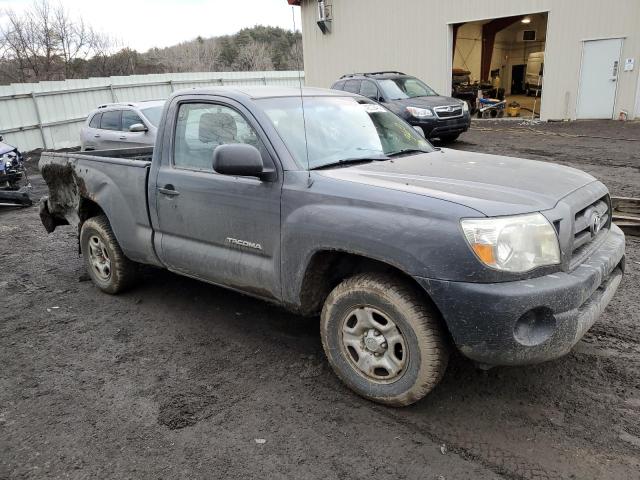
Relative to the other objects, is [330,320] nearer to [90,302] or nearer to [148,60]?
[90,302]

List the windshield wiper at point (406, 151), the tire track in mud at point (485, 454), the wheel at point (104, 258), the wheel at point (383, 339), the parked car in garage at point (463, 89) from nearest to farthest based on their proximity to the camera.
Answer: the tire track in mud at point (485, 454) → the wheel at point (383, 339) → the windshield wiper at point (406, 151) → the wheel at point (104, 258) → the parked car in garage at point (463, 89)

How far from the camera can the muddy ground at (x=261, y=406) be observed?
270 cm

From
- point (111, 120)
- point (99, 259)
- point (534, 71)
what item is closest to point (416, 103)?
point (111, 120)

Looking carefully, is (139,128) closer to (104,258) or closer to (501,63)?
(104,258)

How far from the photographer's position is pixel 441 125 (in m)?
12.5

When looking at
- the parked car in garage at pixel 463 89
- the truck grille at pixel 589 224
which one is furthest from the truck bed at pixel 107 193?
the parked car in garage at pixel 463 89

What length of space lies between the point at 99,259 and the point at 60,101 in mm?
15451

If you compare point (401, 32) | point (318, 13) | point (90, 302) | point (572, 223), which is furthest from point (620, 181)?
point (318, 13)

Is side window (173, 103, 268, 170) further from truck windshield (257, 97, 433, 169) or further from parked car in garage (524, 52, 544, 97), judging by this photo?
parked car in garage (524, 52, 544, 97)

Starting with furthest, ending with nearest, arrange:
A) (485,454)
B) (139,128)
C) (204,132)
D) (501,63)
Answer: (501,63) → (139,128) → (204,132) → (485,454)

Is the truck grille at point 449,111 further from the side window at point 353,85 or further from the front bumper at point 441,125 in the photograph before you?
the side window at point 353,85

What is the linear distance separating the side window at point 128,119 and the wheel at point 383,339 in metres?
9.47

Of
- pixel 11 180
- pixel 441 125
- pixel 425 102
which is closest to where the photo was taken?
pixel 11 180

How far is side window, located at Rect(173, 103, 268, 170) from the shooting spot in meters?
3.74
